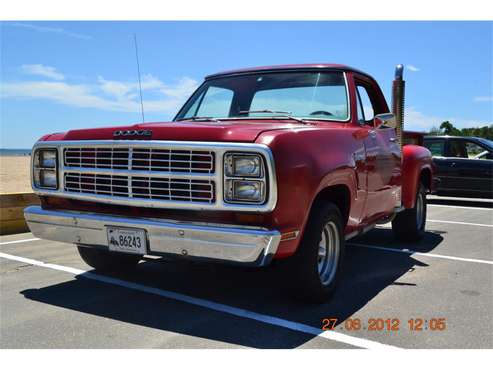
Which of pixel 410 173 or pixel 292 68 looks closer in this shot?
pixel 292 68

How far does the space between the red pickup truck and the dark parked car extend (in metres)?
7.96

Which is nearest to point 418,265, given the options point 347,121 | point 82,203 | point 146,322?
point 347,121

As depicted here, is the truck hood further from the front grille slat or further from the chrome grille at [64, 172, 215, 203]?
the chrome grille at [64, 172, 215, 203]

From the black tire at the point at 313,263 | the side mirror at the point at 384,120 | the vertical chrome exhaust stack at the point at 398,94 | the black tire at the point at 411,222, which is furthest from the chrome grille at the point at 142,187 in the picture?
the black tire at the point at 411,222

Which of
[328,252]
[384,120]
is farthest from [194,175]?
[384,120]

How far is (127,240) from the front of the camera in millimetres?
3574

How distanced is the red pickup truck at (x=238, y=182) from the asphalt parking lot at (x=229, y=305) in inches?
13.4

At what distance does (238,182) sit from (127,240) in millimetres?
957

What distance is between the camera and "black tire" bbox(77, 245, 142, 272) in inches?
185

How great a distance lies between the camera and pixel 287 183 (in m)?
3.26

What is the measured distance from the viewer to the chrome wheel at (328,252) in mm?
4023

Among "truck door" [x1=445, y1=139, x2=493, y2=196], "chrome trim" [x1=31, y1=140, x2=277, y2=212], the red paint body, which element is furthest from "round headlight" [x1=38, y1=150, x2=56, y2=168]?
"truck door" [x1=445, y1=139, x2=493, y2=196]

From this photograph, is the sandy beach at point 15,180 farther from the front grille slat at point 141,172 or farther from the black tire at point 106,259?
the front grille slat at point 141,172

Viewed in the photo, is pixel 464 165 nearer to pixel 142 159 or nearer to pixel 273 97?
pixel 273 97
